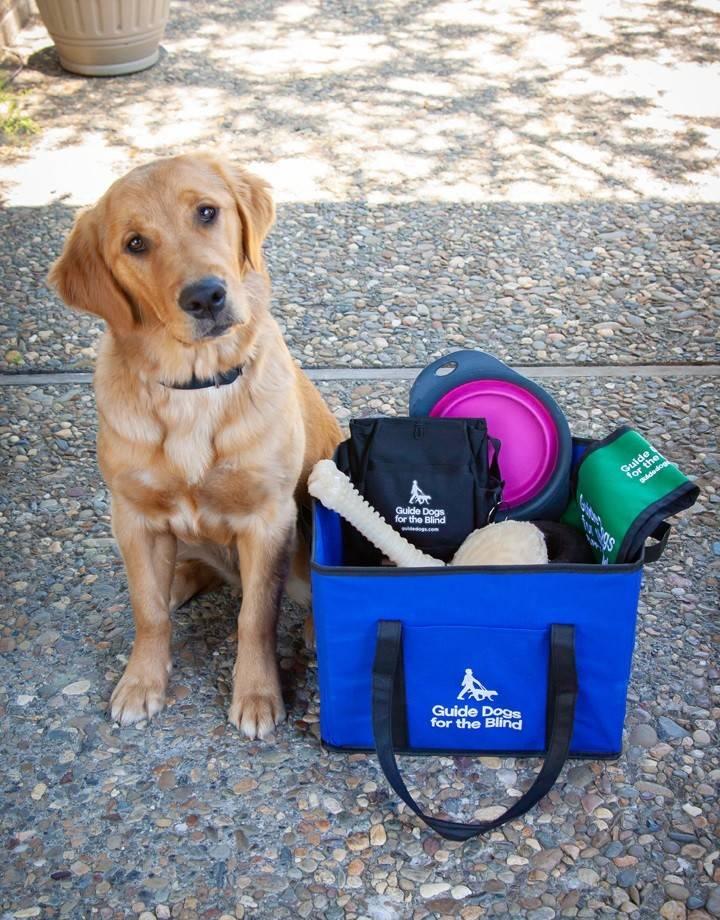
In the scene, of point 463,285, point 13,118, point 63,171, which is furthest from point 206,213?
point 13,118

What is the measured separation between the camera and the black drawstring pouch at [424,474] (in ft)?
9.12

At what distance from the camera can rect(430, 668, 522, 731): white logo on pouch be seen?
2.55 metres

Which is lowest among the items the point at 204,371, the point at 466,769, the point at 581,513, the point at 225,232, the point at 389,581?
the point at 466,769

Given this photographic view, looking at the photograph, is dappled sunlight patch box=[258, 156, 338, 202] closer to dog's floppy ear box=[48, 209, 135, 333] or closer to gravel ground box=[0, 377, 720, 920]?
gravel ground box=[0, 377, 720, 920]

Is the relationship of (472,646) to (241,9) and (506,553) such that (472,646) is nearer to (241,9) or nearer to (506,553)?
(506,553)

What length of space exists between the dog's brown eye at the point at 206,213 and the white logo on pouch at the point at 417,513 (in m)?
0.86

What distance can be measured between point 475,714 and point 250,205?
145cm

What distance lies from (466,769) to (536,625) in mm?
485

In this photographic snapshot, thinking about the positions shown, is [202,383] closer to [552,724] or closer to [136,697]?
[136,697]

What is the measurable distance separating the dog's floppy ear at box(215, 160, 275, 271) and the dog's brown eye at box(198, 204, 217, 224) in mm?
114

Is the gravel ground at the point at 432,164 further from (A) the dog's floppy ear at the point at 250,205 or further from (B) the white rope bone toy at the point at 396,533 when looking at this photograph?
(B) the white rope bone toy at the point at 396,533

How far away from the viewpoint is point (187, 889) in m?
2.37

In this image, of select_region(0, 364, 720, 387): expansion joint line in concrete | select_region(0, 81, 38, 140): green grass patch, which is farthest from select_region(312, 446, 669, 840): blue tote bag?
select_region(0, 81, 38, 140): green grass patch

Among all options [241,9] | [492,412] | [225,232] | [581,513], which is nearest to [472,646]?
[581,513]
